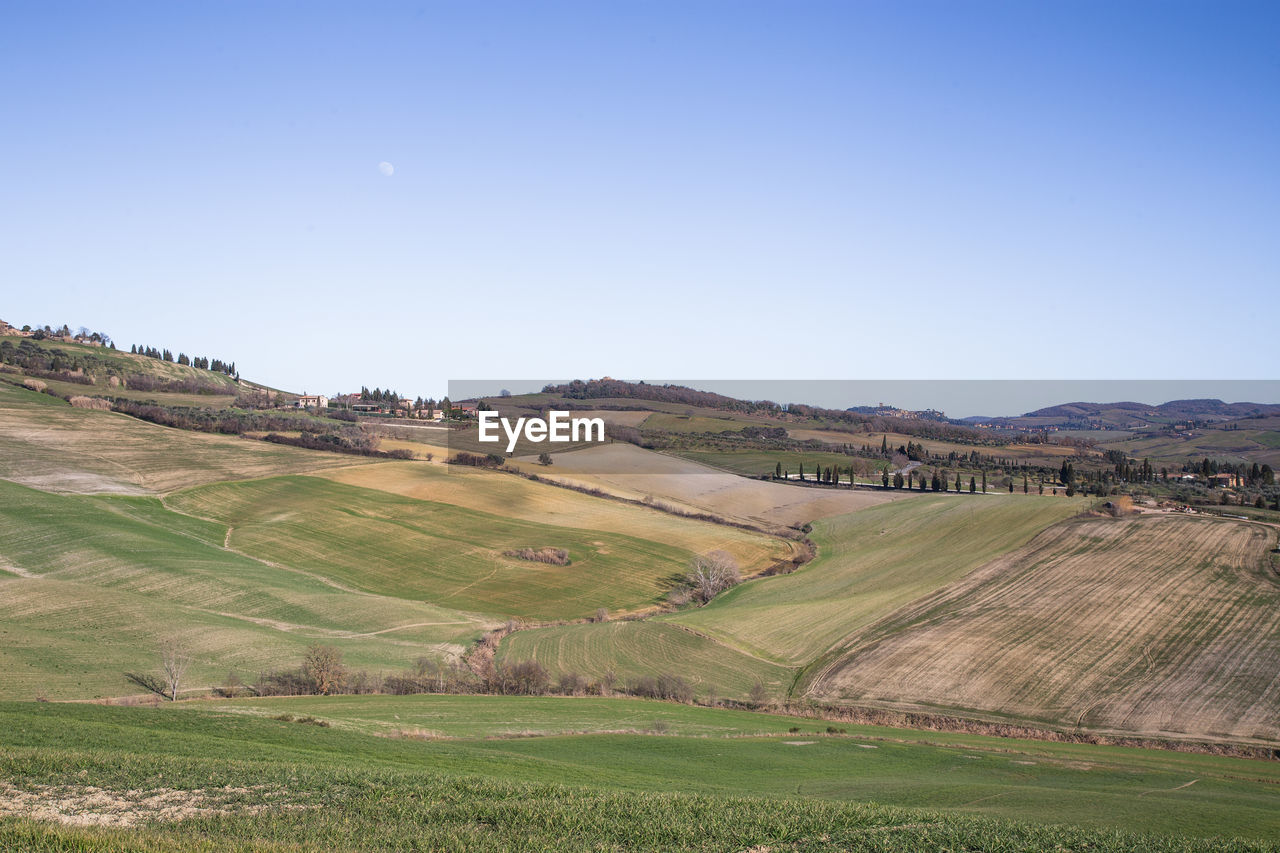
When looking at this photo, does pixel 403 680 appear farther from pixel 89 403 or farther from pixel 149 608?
pixel 89 403

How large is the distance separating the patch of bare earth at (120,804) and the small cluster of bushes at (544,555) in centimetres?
5319

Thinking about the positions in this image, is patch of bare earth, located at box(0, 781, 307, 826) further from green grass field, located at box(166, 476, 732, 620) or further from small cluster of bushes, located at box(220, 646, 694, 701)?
green grass field, located at box(166, 476, 732, 620)

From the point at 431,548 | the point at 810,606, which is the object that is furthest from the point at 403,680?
the point at 431,548

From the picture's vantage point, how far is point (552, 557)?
6931 centimetres

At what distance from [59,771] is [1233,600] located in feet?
184

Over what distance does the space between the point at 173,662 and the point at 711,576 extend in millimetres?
41477

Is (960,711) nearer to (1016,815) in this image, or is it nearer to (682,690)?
(682,690)

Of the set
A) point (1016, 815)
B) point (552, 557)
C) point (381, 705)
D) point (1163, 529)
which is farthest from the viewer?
point (552, 557)

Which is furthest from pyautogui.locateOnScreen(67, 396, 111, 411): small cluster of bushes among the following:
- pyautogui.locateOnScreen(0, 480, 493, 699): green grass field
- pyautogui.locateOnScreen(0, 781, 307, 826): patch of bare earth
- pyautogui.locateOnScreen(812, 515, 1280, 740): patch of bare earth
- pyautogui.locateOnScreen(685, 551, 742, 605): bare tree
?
pyautogui.locateOnScreen(0, 781, 307, 826): patch of bare earth

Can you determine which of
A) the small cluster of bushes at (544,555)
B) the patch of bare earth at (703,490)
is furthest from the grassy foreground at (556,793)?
the patch of bare earth at (703,490)

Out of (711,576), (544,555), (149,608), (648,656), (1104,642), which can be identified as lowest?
(648,656)

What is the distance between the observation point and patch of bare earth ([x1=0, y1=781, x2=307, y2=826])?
13742mm

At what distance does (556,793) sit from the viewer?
16984mm

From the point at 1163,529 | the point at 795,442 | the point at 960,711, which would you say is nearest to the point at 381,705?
the point at 960,711
